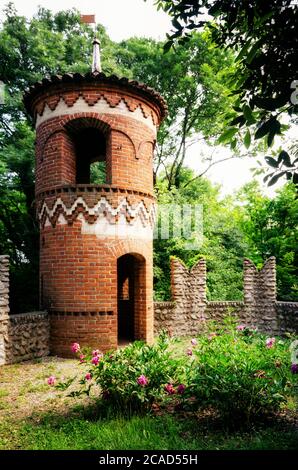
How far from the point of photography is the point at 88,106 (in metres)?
8.44

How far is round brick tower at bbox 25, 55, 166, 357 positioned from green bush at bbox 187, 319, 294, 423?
381cm

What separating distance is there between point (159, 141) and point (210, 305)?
38.5ft

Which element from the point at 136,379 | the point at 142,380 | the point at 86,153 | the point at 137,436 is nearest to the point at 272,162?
the point at 142,380

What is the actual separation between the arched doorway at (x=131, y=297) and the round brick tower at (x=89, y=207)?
0.08 meters

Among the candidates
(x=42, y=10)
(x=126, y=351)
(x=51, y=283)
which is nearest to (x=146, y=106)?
(x=51, y=283)

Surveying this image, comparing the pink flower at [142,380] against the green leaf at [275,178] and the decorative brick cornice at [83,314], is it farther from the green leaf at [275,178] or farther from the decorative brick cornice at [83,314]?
the decorative brick cornice at [83,314]

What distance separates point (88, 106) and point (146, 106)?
1.72 metres

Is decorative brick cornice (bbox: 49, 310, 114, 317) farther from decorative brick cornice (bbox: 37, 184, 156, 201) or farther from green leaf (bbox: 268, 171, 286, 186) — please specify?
green leaf (bbox: 268, 171, 286, 186)

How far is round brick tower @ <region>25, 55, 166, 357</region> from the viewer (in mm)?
8211

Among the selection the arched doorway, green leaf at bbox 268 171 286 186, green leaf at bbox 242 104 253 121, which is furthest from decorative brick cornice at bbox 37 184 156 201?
green leaf at bbox 242 104 253 121

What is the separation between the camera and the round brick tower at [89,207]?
26.9ft

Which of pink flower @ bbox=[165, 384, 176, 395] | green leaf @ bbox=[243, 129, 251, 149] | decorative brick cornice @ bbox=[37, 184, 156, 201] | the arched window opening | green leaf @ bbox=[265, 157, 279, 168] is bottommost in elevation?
pink flower @ bbox=[165, 384, 176, 395]

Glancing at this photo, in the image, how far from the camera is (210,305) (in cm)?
1212
